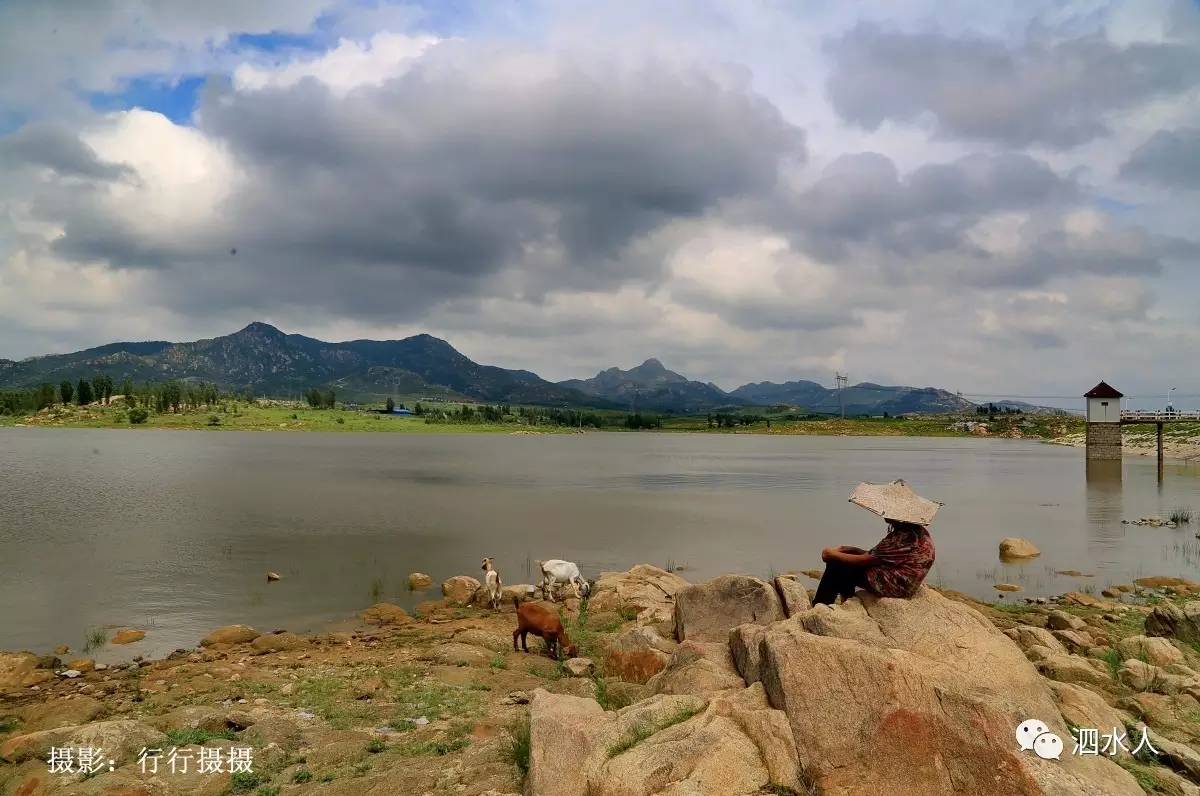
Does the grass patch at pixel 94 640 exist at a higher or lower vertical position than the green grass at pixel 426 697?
lower

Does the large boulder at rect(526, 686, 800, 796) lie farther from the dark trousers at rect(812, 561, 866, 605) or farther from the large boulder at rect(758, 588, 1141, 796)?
the dark trousers at rect(812, 561, 866, 605)

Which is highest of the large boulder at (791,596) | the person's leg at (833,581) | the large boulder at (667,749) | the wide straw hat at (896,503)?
the wide straw hat at (896,503)

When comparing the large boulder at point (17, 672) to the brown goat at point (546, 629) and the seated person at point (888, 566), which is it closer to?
the brown goat at point (546, 629)

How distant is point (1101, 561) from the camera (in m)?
37.7

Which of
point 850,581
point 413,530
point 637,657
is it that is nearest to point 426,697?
point 637,657

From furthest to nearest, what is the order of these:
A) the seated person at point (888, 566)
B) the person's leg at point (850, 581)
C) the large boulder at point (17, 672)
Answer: the large boulder at point (17, 672), the person's leg at point (850, 581), the seated person at point (888, 566)

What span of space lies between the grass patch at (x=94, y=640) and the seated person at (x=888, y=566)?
23.0 metres

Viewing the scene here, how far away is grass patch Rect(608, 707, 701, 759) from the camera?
840cm

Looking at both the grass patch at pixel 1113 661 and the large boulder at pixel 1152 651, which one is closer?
the grass patch at pixel 1113 661

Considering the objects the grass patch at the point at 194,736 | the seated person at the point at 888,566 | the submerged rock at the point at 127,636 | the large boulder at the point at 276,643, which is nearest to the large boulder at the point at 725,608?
the seated person at the point at 888,566

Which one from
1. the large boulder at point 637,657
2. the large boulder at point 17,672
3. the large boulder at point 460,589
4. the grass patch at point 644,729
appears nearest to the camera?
the grass patch at point 644,729

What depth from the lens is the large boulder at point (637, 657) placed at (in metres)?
13.8

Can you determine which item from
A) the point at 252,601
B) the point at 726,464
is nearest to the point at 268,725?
the point at 252,601

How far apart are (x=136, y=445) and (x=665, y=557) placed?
12820 cm
